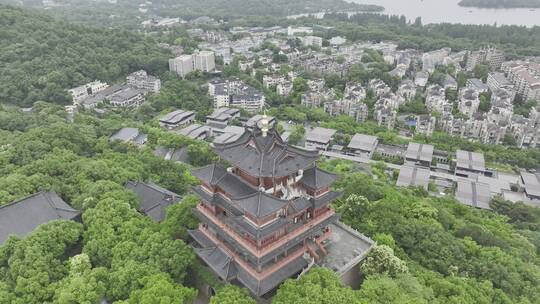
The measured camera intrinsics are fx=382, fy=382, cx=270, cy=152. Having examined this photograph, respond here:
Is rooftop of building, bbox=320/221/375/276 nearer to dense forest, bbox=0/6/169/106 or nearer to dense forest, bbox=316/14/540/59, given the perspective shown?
dense forest, bbox=0/6/169/106

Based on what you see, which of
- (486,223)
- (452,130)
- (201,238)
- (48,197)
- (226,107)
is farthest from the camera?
(226,107)

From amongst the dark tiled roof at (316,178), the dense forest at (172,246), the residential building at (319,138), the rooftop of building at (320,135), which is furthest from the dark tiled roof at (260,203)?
the rooftop of building at (320,135)

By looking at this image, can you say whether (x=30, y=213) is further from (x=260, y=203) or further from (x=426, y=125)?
(x=426, y=125)

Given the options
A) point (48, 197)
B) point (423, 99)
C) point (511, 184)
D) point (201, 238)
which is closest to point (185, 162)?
point (48, 197)

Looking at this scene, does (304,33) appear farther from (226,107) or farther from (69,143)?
(69,143)

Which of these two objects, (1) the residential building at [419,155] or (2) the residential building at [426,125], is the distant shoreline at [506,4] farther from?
(1) the residential building at [419,155]

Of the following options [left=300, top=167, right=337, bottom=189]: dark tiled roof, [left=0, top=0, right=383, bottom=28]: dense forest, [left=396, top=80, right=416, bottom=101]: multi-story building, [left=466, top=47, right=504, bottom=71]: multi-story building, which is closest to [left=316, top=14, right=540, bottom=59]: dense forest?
[left=466, top=47, right=504, bottom=71]: multi-story building
